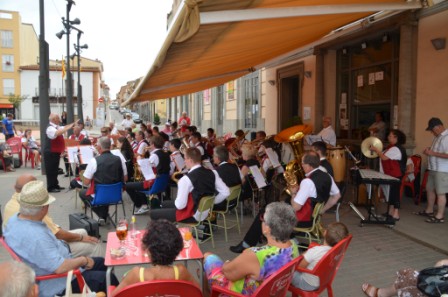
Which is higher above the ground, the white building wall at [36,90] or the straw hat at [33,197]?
the white building wall at [36,90]

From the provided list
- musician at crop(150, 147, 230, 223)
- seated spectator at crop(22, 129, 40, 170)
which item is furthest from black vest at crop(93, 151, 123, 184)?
seated spectator at crop(22, 129, 40, 170)

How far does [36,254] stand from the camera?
8.70 ft

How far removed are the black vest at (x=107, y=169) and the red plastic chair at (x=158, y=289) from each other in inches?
140

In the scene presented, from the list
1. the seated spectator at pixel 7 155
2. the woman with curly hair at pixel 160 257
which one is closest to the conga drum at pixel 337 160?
the woman with curly hair at pixel 160 257

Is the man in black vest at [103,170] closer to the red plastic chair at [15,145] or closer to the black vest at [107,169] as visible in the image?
the black vest at [107,169]

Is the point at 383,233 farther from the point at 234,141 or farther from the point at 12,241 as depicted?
the point at 12,241

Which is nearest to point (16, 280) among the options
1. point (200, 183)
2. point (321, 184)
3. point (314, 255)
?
point (314, 255)

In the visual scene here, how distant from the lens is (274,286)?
89.5 inches

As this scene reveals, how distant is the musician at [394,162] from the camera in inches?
218

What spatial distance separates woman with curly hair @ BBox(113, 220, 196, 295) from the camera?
7.02 ft

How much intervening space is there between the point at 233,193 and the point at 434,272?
2849mm

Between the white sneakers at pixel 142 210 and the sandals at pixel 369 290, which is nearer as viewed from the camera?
the sandals at pixel 369 290

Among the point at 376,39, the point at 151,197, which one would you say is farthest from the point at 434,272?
the point at 376,39

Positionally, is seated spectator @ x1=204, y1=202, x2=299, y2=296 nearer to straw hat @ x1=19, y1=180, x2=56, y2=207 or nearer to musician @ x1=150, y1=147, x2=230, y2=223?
straw hat @ x1=19, y1=180, x2=56, y2=207
